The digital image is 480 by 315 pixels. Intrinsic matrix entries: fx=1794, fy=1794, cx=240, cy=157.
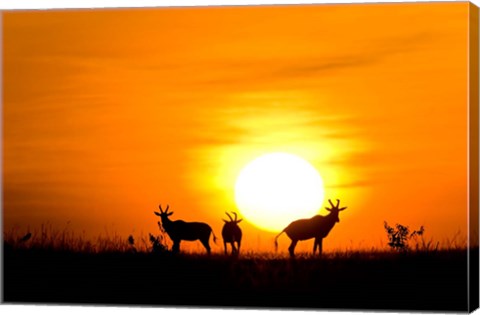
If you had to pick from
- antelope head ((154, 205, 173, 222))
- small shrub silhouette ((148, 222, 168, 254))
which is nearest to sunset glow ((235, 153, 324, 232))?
antelope head ((154, 205, 173, 222))

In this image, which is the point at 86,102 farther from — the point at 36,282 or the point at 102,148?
the point at 36,282

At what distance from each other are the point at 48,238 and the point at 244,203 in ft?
5.28

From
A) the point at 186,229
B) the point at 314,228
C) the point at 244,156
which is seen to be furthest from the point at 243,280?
the point at 244,156

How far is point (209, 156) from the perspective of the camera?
1343 centimetres

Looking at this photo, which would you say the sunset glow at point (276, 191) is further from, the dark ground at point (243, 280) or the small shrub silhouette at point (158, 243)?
the small shrub silhouette at point (158, 243)

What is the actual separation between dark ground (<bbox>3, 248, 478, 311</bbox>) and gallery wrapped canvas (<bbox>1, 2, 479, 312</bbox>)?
0.05 ft

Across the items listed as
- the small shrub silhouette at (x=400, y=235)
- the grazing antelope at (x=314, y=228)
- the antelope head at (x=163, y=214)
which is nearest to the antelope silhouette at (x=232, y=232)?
the grazing antelope at (x=314, y=228)

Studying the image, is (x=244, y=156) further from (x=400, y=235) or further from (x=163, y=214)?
(x=400, y=235)

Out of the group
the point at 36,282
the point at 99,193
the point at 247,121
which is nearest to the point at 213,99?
the point at 247,121

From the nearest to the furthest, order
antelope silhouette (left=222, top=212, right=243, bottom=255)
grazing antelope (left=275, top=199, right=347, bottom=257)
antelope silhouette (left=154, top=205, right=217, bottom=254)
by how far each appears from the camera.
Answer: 1. grazing antelope (left=275, top=199, right=347, bottom=257)
2. antelope silhouette (left=222, top=212, right=243, bottom=255)
3. antelope silhouette (left=154, top=205, right=217, bottom=254)

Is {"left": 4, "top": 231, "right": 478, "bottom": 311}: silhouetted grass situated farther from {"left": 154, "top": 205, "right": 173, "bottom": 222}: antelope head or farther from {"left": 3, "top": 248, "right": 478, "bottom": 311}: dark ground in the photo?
{"left": 154, "top": 205, "right": 173, "bottom": 222}: antelope head

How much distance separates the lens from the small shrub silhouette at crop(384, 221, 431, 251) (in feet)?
43.2

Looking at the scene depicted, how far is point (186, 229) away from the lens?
13469 mm

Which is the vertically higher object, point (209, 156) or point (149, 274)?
point (209, 156)
